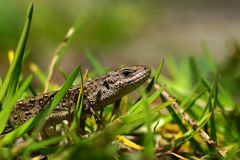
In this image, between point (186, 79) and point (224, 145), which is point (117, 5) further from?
point (224, 145)

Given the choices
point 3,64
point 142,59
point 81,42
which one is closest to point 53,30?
point 81,42

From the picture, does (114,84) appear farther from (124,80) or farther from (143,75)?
(143,75)

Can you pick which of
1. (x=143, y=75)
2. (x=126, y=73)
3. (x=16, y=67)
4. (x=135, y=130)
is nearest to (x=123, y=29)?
(x=126, y=73)

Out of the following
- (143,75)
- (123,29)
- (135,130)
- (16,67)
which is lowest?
(135,130)

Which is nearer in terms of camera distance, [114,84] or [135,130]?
[135,130]

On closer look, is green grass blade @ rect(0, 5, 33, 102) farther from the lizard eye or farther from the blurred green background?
the blurred green background

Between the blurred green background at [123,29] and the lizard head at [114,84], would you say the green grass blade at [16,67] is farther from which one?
the blurred green background at [123,29]

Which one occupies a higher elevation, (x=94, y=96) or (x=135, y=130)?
(x=94, y=96)
